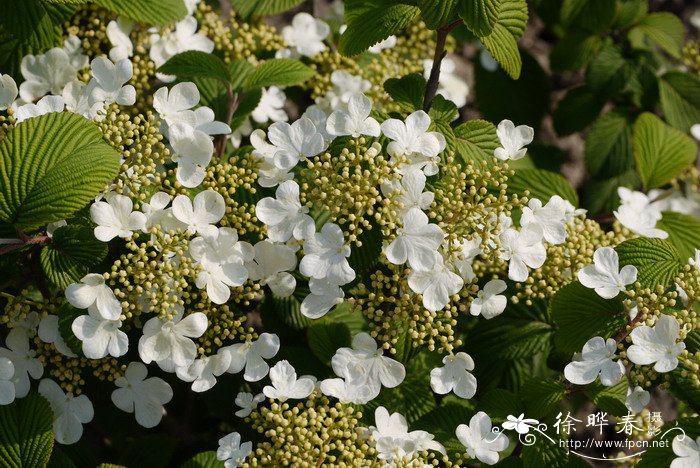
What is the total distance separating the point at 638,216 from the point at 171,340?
1.00 meters

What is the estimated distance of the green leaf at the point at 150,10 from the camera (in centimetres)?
153

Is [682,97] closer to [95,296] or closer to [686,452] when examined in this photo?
[686,452]

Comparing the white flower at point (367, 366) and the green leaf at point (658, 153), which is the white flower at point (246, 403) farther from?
the green leaf at point (658, 153)

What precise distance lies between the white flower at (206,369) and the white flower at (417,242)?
1.15 feet

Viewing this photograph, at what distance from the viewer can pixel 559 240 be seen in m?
1.38

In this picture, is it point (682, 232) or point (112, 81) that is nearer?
point (112, 81)

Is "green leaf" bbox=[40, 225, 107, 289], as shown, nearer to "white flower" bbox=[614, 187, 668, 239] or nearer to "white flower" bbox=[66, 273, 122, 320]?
→ "white flower" bbox=[66, 273, 122, 320]

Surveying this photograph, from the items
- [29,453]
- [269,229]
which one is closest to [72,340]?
[29,453]

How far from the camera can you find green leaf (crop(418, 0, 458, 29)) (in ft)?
4.32

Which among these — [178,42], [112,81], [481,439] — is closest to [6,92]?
[112,81]

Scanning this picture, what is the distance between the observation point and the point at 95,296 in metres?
1.26

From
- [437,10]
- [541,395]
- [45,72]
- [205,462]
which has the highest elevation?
[437,10]

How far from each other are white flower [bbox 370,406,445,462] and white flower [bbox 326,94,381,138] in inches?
18.8

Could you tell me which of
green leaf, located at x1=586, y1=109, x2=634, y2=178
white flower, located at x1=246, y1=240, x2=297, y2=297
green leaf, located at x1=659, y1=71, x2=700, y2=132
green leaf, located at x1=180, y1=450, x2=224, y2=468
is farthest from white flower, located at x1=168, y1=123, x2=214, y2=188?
green leaf, located at x1=659, y1=71, x2=700, y2=132
